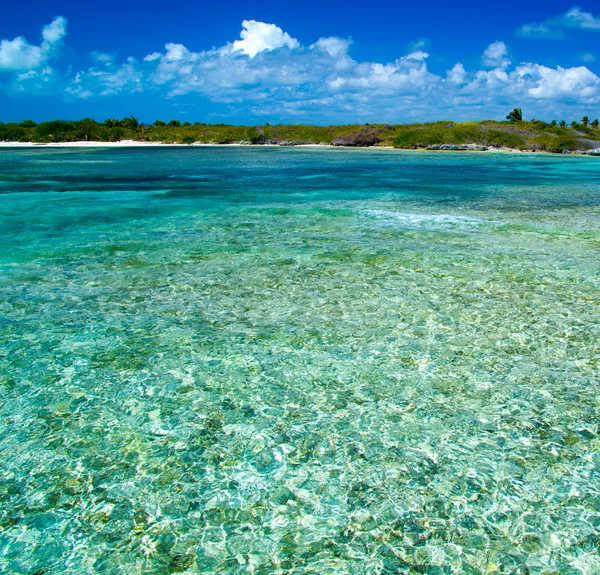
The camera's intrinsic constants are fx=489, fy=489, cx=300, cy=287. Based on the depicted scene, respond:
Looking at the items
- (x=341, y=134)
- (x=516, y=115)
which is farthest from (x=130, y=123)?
(x=516, y=115)

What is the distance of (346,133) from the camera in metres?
99.6

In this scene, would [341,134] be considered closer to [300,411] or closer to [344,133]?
[344,133]

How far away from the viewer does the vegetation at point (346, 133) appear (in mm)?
82438

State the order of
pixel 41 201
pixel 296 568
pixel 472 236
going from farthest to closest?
pixel 41 201, pixel 472 236, pixel 296 568

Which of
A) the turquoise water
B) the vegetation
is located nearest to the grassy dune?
the vegetation

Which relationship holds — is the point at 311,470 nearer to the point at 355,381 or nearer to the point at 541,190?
the point at 355,381

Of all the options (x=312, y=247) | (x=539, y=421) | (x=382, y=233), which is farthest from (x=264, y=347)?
(x=382, y=233)

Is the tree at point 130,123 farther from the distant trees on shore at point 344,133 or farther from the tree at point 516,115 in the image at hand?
the tree at point 516,115

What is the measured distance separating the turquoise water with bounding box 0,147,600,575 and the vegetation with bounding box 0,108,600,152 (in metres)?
78.7

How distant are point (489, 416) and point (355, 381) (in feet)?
4.88

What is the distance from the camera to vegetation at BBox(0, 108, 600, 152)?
82.4 metres

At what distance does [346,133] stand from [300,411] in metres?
100

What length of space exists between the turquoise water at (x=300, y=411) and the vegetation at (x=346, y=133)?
78681 mm

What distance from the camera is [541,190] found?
25047 millimetres
